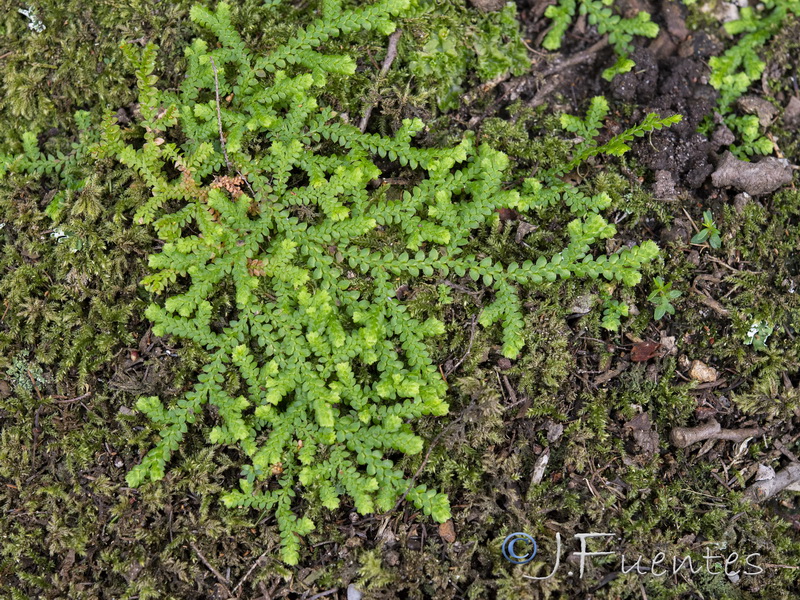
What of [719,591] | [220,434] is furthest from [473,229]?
[719,591]

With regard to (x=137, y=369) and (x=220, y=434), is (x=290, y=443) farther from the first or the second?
(x=137, y=369)

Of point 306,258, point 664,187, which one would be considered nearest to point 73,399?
point 306,258

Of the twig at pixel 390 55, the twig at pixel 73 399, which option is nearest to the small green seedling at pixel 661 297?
the twig at pixel 390 55

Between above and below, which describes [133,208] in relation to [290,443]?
above

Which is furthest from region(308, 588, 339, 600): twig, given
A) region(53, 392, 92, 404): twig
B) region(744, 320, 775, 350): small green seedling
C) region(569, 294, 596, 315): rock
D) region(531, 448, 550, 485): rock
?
region(744, 320, 775, 350): small green seedling

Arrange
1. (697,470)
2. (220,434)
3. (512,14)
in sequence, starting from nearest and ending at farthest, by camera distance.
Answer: (220,434)
(697,470)
(512,14)

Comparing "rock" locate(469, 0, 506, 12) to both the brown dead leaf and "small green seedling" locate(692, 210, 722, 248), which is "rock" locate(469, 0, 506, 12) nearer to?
"small green seedling" locate(692, 210, 722, 248)

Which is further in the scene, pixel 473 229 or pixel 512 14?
pixel 512 14
